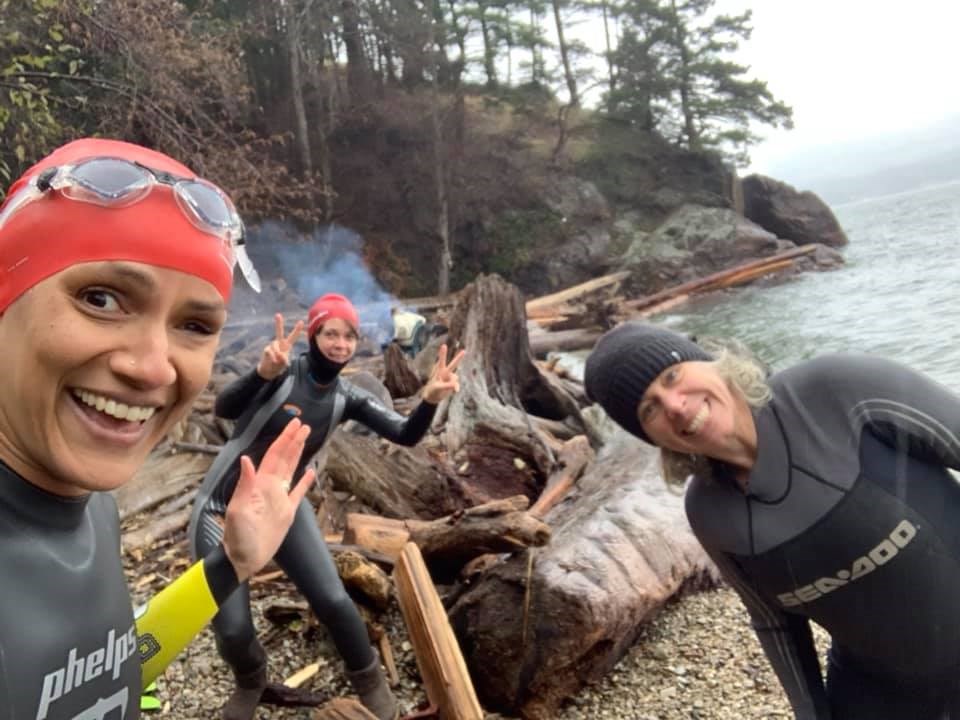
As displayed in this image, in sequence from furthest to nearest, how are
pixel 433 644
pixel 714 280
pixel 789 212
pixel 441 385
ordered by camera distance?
pixel 789 212 → pixel 714 280 → pixel 441 385 → pixel 433 644

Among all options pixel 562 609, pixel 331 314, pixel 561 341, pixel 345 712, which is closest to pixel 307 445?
pixel 331 314

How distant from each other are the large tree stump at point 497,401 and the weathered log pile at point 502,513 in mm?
17

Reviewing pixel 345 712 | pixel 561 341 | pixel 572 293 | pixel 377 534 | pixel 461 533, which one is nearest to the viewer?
pixel 345 712

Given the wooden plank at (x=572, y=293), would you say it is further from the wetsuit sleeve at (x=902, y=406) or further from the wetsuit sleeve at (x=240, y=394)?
the wetsuit sleeve at (x=902, y=406)

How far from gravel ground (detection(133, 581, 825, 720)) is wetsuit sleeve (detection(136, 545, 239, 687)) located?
1.81m

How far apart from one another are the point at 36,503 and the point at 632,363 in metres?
1.60

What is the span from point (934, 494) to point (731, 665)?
2.03 meters

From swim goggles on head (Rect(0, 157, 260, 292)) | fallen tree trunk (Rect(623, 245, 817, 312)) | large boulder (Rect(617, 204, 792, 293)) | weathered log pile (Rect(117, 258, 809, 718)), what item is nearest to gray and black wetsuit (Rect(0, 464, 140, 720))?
swim goggles on head (Rect(0, 157, 260, 292))

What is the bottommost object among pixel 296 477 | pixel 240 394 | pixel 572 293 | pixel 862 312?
pixel 862 312

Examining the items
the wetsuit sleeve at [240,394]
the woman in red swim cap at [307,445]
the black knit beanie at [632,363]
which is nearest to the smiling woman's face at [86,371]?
the black knit beanie at [632,363]

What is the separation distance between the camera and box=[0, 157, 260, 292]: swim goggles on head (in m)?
1.54

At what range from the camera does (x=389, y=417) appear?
434 cm

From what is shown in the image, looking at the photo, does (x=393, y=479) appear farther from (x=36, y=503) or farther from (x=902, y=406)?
(x=36, y=503)

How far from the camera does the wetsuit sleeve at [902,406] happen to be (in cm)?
205
